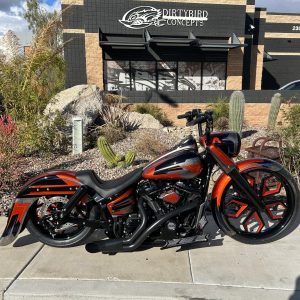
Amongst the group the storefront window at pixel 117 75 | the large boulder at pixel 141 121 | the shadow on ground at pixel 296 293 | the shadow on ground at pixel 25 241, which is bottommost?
the shadow on ground at pixel 25 241

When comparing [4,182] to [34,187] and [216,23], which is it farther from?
[216,23]

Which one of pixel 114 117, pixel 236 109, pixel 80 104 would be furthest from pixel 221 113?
pixel 80 104

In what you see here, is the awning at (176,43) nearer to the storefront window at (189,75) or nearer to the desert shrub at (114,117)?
the storefront window at (189,75)

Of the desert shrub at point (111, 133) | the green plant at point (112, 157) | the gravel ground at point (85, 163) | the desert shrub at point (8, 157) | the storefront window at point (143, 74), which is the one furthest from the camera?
the storefront window at point (143, 74)

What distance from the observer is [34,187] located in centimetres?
311

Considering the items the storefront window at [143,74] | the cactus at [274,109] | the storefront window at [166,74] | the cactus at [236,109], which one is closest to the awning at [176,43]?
the storefront window at [143,74]

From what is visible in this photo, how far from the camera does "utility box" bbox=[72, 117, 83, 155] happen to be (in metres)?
6.78

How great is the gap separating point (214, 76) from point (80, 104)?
10.1 m

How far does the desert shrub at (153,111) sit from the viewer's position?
10.9 metres

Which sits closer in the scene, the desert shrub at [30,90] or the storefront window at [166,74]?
the desert shrub at [30,90]

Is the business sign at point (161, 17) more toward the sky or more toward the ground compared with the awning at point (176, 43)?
more toward the sky

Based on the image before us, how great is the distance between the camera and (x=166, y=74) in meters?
16.4

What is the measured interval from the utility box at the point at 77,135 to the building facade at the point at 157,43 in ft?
21.3

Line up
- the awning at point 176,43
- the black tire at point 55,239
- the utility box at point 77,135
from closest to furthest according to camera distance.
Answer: the black tire at point 55,239
the utility box at point 77,135
the awning at point 176,43
